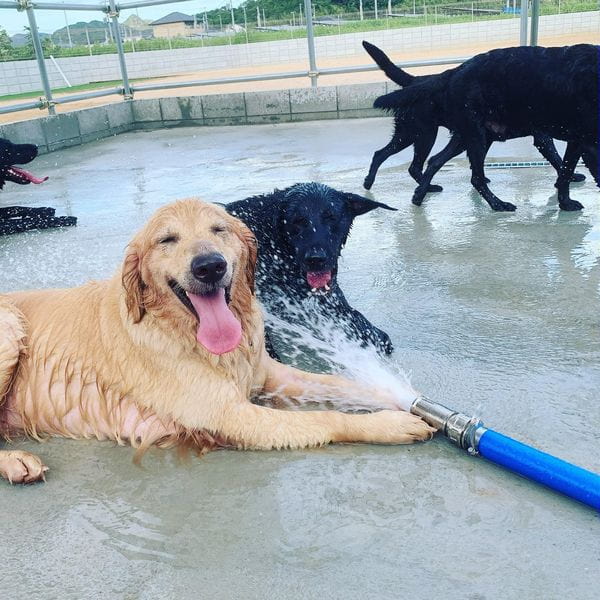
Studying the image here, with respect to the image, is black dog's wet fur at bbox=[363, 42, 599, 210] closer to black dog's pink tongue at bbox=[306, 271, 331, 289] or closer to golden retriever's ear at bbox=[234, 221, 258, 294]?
black dog's pink tongue at bbox=[306, 271, 331, 289]

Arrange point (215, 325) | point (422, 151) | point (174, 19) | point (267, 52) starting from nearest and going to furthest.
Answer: point (215, 325) < point (422, 151) < point (174, 19) < point (267, 52)

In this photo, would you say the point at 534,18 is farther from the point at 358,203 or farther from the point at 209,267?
the point at 209,267

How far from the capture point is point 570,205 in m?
4.83

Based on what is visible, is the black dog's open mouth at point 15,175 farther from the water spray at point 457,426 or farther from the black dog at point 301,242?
the water spray at point 457,426

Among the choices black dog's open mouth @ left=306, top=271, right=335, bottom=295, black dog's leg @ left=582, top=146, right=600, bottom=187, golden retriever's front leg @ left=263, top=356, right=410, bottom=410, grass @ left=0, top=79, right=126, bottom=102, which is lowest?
golden retriever's front leg @ left=263, top=356, right=410, bottom=410

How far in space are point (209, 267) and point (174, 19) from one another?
13.0 meters

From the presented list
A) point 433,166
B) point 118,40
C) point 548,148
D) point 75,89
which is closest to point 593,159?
point 548,148

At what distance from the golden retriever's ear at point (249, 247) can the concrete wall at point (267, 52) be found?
30.9ft

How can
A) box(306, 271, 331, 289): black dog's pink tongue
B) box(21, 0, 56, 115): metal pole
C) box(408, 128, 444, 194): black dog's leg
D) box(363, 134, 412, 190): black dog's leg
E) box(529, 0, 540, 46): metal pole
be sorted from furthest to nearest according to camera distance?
box(21, 0, 56, 115): metal pole, box(529, 0, 540, 46): metal pole, box(363, 134, 412, 190): black dog's leg, box(408, 128, 444, 194): black dog's leg, box(306, 271, 331, 289): black dog's pink tongue

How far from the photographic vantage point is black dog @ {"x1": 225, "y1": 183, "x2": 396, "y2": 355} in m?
3.23

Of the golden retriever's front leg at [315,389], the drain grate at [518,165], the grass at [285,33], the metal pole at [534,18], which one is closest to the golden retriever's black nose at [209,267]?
the golden retriever's front leg at [315,389]

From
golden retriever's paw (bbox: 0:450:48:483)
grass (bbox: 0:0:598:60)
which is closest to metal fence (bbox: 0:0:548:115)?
grass (bbox: 0:0:598:60)

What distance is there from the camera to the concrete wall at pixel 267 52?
38.8 feet

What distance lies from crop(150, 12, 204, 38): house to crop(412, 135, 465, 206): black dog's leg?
919 cm
